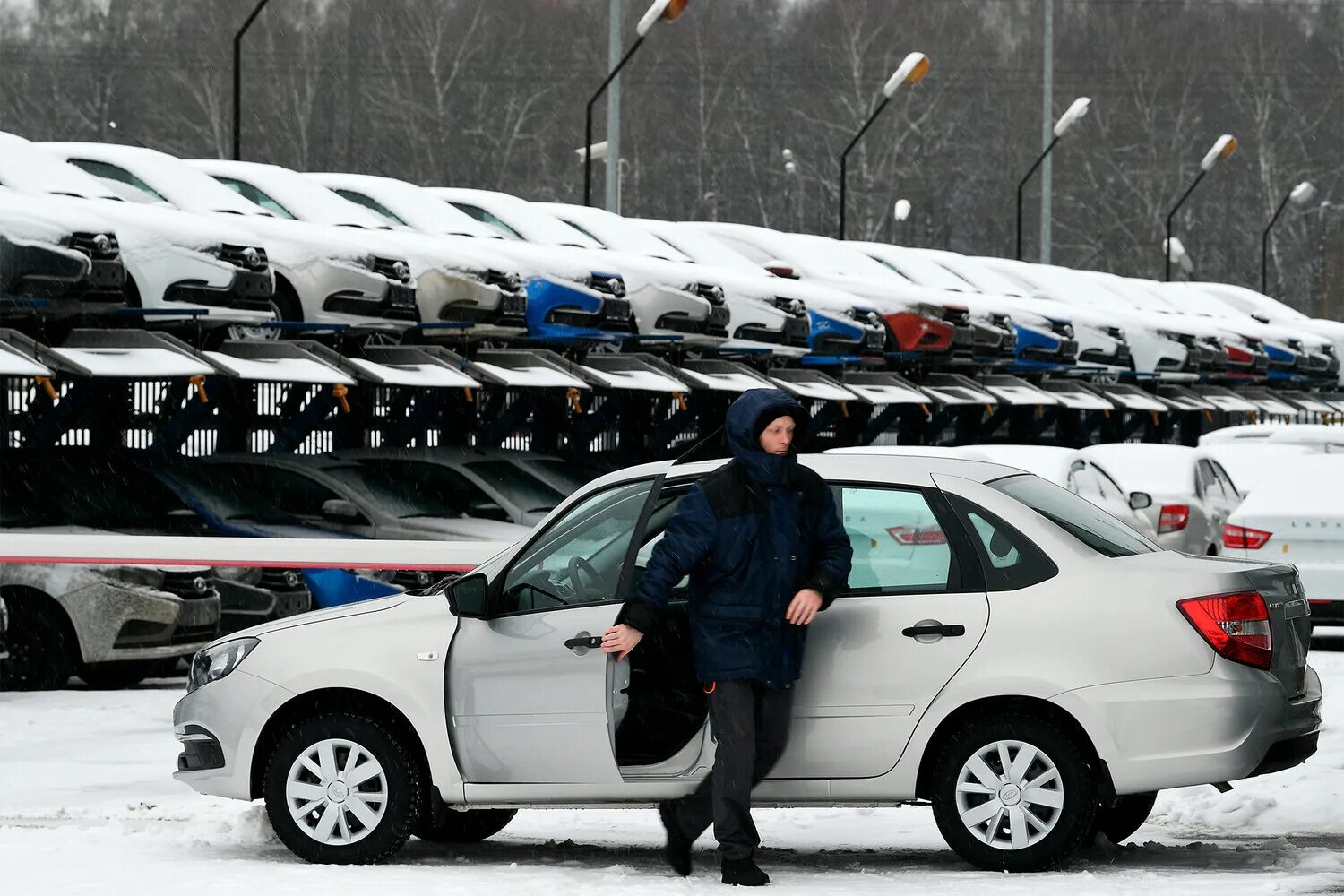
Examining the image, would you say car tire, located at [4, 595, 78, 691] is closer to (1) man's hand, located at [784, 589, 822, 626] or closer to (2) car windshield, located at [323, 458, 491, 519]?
(2) car windshield, located at [323, 458, 491, 519]

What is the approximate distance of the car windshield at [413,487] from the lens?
1495 centimetres

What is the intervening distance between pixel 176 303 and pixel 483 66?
63.7 m

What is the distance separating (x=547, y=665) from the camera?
732 centimetres

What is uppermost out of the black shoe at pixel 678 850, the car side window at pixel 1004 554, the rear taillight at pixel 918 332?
the rear taillight at pixel 918 332

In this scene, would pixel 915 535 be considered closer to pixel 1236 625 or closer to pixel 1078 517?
pixel 1078 517

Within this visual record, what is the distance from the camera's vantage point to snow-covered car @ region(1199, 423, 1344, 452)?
936 inches

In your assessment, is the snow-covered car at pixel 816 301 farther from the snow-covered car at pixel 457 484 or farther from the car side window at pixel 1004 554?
the car side window at pixel 1004 554

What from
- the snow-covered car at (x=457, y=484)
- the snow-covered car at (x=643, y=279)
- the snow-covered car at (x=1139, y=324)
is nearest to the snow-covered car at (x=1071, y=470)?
the snow-covered car at (x=457, y=484)

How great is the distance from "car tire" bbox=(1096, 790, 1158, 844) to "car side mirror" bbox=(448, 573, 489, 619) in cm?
222

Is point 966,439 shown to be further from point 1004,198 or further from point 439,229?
point 1004,198

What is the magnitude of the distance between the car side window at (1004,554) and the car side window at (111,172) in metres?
11.9

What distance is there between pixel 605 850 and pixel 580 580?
1.07 m

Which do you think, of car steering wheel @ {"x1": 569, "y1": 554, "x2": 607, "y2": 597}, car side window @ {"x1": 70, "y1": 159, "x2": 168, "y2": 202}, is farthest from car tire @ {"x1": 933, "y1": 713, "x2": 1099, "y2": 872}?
car side window @ {"x1": 70, "y1": 159, "x2": 168, "y2": 202}

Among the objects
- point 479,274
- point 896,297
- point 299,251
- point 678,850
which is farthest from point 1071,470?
point 678,850
